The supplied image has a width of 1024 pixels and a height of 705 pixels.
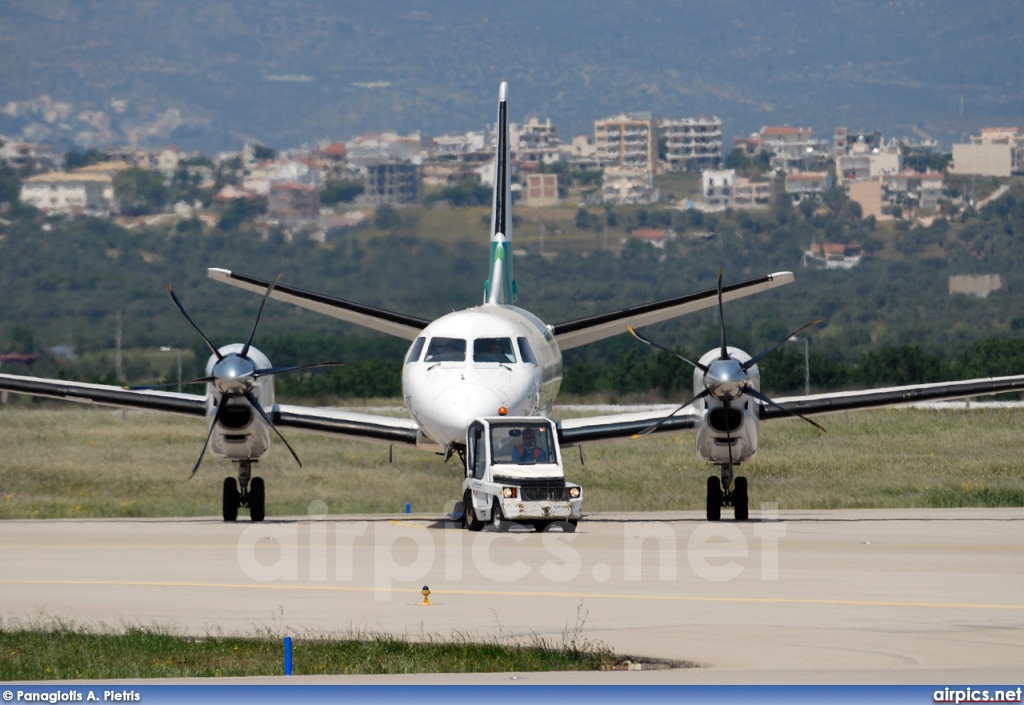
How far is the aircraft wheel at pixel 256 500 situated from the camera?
22.5 m

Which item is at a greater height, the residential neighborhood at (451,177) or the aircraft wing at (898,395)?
the residential neighborhood at (451,177)

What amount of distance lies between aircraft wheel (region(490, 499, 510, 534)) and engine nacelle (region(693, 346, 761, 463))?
3.87m

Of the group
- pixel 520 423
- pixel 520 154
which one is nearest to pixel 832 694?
pixel 520 423

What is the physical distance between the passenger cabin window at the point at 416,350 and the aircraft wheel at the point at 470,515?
2.21 meters

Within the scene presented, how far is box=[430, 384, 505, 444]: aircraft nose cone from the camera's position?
19.8 metres

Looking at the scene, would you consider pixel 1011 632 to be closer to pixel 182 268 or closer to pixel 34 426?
pixel 34 426

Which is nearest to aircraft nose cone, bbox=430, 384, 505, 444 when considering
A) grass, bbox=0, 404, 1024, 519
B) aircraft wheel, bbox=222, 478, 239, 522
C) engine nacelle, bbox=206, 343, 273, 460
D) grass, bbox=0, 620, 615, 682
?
engine nacelle, bbox=206, 343, 273, 460

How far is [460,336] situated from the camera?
2088 cm

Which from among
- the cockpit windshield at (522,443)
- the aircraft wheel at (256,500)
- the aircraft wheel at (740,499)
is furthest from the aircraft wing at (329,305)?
the aircraft wheel at (740,499)

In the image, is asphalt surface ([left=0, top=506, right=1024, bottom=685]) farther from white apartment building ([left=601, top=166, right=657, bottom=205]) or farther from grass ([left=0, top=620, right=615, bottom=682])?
white apartment building ([left=601, top=166, right=657, bottom=205])

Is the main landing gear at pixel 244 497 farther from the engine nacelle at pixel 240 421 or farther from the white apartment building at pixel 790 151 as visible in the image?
the white apartment building at pixel 790 151

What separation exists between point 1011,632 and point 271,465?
2529 cm

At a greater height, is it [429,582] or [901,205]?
[901,205]

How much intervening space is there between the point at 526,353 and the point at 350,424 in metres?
2.67
